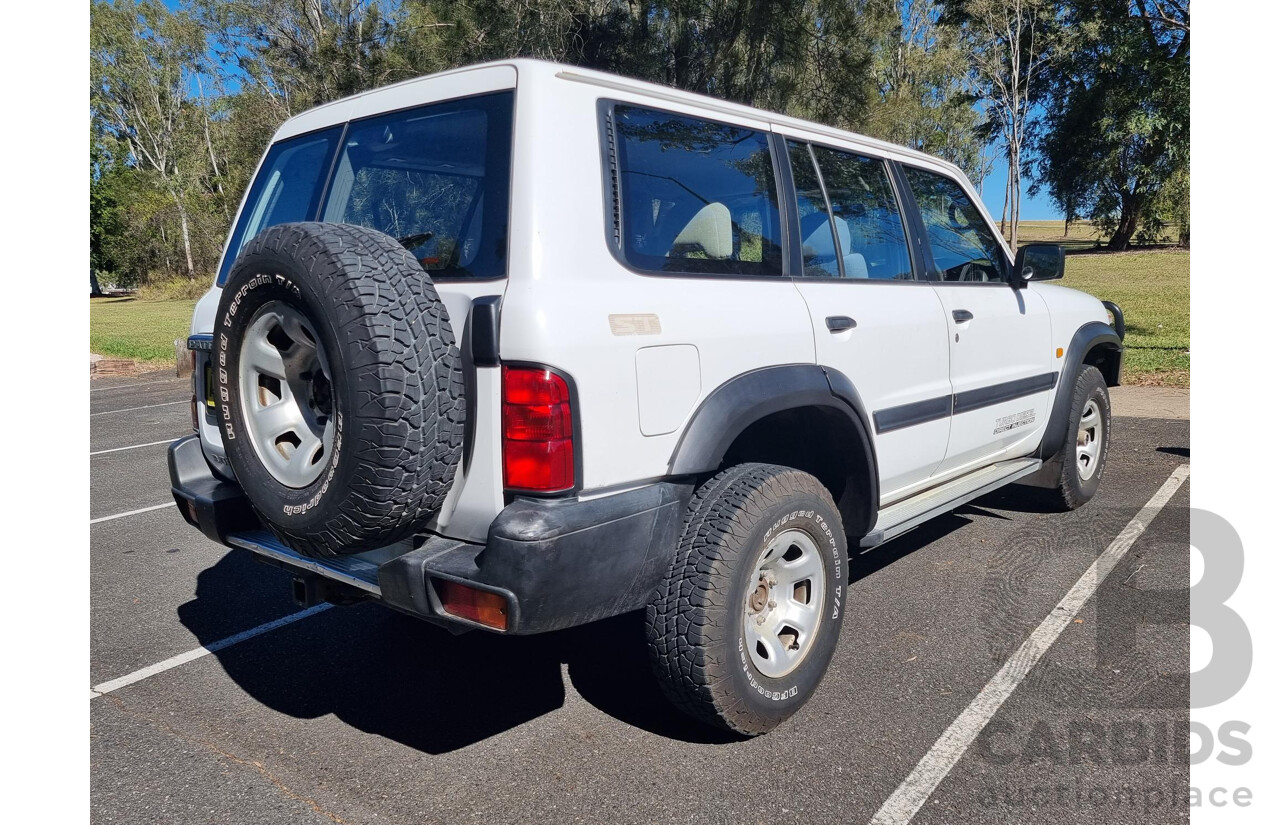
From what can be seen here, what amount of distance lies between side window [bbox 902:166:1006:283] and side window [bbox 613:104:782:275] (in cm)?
126

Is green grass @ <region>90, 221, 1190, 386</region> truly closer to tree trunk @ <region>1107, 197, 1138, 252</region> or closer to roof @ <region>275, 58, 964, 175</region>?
tree trunk @ <region>1107, 197, 1138, 252</region>

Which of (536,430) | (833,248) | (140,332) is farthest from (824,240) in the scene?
(140,332)

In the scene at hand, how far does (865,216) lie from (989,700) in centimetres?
200

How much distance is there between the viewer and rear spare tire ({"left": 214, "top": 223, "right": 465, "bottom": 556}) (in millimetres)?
2391

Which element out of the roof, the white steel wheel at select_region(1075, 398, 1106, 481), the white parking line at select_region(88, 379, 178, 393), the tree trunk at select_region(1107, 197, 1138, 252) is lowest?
the white steel wheel at select_region(1075, 398, 1106, 481)

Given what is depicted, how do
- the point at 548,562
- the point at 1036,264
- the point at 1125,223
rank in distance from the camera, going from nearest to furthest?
the point at 548,562
the point at 1036,264
the point at 1125,223

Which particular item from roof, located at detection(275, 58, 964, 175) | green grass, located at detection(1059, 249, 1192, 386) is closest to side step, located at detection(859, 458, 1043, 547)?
roof, located at detection(275, 58, 964, 175)

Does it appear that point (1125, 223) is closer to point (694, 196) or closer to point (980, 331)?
point (980, 331)

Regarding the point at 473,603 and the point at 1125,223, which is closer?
the point at 473,603

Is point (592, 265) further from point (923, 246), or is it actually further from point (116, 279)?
point (116, 279)

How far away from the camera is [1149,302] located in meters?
20.2

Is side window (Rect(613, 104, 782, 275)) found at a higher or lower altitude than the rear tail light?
higher

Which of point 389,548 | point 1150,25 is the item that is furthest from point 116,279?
point 389,548

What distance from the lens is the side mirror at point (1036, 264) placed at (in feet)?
15.1
